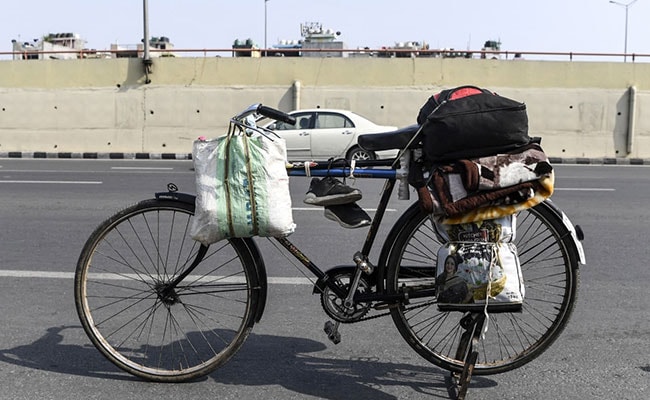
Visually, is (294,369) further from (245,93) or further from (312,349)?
(245,93)

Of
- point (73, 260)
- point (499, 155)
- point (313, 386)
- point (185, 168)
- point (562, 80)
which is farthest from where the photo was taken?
point (562, 80)

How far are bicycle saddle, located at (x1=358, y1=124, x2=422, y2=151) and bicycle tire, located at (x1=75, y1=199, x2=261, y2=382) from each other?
2.48ft

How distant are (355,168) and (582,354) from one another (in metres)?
1.75

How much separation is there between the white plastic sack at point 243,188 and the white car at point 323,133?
44.0 ft

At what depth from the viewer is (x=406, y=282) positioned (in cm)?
339

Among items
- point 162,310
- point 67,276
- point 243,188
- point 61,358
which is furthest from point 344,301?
point 67,276

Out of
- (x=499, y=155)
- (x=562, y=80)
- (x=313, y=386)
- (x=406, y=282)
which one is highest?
(x=562, y=80)

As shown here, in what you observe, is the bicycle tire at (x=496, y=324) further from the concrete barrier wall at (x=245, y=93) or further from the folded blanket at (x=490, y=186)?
the concrete barrier wall at (x=245, y=93)

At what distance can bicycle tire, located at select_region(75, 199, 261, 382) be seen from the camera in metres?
3.45

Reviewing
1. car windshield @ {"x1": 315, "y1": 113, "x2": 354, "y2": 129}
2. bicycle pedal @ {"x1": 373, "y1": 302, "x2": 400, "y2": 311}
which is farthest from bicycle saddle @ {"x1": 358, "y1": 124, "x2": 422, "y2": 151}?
car windshield @ {"x1": 315, "y1": 113, "x2": 354, "y2": 129}

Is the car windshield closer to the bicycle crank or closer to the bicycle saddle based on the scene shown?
the bicycle crank

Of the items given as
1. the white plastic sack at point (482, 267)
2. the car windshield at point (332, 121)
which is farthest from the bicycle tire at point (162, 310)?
the car windshield at point (332, 121)

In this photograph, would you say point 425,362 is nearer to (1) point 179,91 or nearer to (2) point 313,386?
(2) point 313,386

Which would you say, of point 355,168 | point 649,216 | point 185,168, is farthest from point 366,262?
point 185,168
